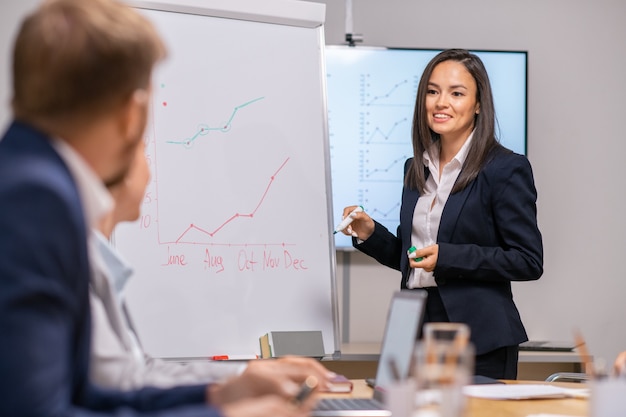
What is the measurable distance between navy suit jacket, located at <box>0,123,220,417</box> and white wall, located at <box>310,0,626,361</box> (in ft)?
9.69

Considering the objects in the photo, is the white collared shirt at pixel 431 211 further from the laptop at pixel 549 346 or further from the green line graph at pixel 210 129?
the laptop at pixel 549 346

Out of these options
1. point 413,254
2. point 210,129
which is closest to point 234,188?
point 210,129

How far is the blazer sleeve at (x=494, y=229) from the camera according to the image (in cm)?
234

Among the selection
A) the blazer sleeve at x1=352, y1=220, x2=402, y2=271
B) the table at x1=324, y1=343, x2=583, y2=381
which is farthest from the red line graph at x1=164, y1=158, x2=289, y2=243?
the table at x1=324, y1=343, x2=583, y2=381

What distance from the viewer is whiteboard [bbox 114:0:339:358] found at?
250 cm

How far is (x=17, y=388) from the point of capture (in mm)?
777

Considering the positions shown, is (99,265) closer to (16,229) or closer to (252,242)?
(16,229)

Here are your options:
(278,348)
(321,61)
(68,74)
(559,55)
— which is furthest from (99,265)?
(559,55)

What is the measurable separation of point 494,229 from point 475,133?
311 millimetres

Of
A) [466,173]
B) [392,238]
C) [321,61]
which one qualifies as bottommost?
[392,238]

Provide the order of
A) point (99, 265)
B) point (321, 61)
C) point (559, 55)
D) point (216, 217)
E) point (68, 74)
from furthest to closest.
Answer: point (559, 55), point (321, 61), point (216, 217), point (99, 265), point (68, 74)

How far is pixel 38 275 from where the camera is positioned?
79 centimetres

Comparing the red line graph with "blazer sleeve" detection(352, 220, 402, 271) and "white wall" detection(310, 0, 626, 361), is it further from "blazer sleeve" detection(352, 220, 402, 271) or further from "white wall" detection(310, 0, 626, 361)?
"white wall" detection(310, 0, 626, 361)

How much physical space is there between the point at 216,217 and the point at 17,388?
70.7 inches
